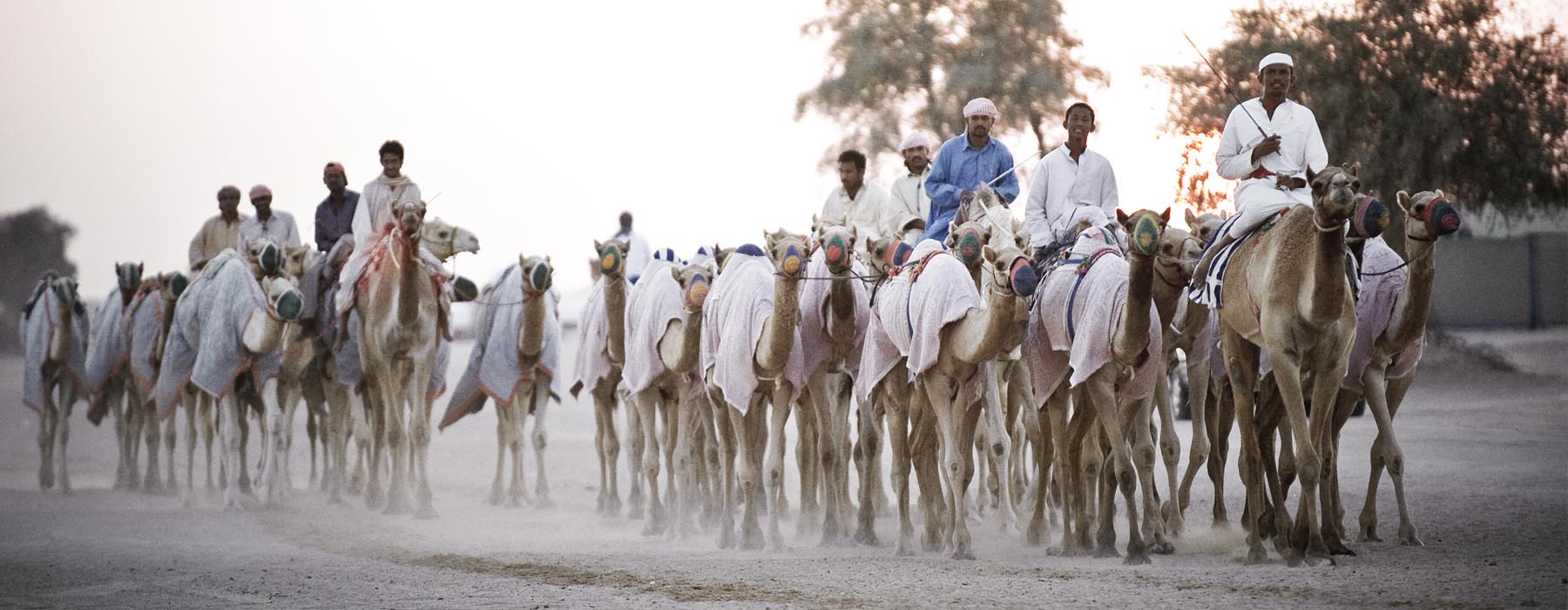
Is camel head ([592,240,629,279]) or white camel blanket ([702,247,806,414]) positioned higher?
camel head ([592,240,629,279])

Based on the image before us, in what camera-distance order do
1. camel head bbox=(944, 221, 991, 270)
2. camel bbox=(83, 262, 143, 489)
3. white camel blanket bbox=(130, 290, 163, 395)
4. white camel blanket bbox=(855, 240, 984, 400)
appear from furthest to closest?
camel bbox=(83, 262, 143, 489)
white camel blanket bbox=(130, 290, 163, 395)
camel head bbox=(944, 221, 991, 270)
white camel blanket bbox=(855, 240, 984, 400)

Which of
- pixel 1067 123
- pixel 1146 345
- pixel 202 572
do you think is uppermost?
pixel 1067 123

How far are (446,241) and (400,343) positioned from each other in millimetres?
1804

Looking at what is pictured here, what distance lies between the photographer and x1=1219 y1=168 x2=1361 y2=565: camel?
8859mm

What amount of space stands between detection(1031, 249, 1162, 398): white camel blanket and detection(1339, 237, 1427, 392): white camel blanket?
1.32m

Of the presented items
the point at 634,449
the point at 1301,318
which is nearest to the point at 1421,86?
the point at 634,449

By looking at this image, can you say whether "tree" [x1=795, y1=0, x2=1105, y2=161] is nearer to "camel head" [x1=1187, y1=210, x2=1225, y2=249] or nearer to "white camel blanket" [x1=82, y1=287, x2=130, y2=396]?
"white camel blanket" [x1=82, y1=287, x2=130, y2=396]

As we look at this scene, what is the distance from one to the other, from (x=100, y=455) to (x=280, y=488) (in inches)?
323

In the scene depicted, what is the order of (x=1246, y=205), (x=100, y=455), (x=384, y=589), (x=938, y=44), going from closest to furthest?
(x=384, y=589)
(x=1246, y=205)
(x=100, y=455)
(x=938, y=44)

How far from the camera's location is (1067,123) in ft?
39.0

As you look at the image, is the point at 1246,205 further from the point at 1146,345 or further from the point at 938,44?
the point at 938,44

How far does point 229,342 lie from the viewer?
15.1 m

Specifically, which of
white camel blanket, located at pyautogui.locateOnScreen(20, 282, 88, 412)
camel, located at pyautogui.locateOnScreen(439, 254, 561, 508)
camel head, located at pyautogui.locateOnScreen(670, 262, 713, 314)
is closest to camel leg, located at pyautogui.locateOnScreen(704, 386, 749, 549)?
camel head, located at pyautogui.locateOnScreen(670, 262, 713, 314)

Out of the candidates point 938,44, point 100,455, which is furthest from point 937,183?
point 938,44
